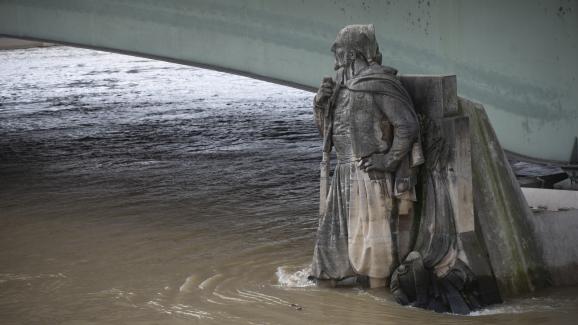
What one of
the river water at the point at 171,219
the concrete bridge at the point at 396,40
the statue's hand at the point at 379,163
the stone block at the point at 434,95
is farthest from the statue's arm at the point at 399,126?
the concrete bridge at the point at 396,40

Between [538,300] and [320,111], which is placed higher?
[320,111]

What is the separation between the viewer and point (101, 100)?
27.6 m

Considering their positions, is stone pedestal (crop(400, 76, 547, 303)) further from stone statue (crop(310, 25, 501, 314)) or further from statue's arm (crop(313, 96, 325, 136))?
statue's arm (crop(313, 96, 325, 136))

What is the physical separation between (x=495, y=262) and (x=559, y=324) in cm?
90

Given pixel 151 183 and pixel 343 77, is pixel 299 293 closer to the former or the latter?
pixel 343 77

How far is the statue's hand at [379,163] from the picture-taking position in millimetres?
9492

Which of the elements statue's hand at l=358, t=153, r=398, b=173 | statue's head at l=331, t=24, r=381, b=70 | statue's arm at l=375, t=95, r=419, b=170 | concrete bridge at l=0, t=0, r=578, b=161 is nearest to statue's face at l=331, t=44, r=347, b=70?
statue's head at l=331, t=24, r=381, b=70

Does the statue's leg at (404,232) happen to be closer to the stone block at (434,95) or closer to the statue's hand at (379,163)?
the statue's hand at (379,163)

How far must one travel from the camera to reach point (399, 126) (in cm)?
940

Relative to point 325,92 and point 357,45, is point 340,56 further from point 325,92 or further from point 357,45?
point 325,92

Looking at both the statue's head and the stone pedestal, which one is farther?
the statue's head

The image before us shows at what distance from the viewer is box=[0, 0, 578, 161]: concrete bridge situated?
516 inches

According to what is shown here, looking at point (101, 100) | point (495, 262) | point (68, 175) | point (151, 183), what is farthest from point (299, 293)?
point (101, 100)

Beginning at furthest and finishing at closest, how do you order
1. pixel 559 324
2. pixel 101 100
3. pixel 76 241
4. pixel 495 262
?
1. pixel 101 100
2. pixel 76 241
3. pixel 495 262
4. pixel 559 324
